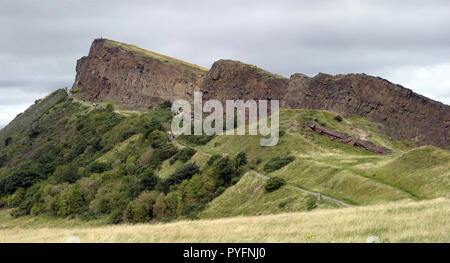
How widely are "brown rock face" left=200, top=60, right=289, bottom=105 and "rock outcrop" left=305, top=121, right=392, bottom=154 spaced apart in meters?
25.6

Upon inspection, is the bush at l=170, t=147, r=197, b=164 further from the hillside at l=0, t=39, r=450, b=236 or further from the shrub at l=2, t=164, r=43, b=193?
the shrub at l=2, t=164, r=43, b=193

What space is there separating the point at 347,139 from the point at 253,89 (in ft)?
109

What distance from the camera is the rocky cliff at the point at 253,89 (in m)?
59.7

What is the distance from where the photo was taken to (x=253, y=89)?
7888 cm

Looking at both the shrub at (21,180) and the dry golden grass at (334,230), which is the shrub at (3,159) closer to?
the shrub at (21,180)

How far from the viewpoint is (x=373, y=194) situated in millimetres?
24969

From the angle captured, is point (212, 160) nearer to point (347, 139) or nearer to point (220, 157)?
point (220, 157)

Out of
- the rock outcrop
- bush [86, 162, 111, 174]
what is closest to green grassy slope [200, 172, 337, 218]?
the rock outcrop

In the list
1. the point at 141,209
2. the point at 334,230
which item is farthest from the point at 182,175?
the point at 334,230

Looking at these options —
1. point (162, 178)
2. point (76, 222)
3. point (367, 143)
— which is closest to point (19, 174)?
point (76, 222)

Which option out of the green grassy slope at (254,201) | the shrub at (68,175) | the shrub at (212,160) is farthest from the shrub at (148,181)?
the shrub at (68,175)

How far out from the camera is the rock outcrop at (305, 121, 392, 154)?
152 feet
